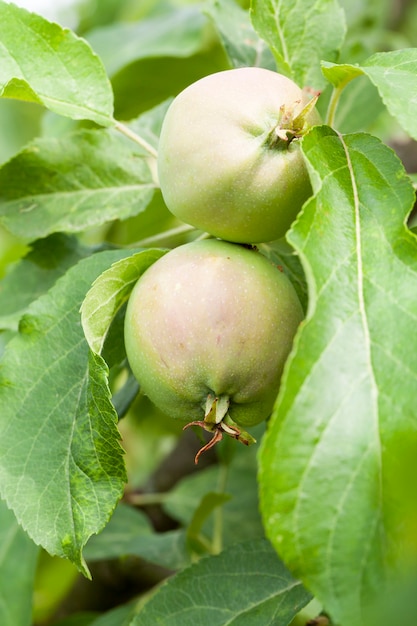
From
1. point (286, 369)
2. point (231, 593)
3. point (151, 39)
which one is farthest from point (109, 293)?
point (151, 39)

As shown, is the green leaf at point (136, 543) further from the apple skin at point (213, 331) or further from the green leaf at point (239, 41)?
the green leaf at point (239, 41)

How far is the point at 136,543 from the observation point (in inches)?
56.5

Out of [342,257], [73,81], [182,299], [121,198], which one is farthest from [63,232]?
[342,257]

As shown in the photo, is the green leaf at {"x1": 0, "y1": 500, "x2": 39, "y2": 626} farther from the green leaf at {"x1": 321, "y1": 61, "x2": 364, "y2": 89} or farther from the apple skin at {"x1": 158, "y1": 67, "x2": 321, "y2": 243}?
the green leaf at {"x1": 321, "y1": 61, "x2": 364, "y2": 89}

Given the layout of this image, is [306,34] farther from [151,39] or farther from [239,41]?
[151,39]

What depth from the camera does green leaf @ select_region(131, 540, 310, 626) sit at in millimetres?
912

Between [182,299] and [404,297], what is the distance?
208mm

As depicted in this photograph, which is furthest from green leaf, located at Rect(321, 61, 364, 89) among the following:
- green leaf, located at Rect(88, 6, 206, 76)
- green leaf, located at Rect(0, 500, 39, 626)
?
green leaf, located at Rect(0, 500, 39, 626)

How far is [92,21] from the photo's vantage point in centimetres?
217

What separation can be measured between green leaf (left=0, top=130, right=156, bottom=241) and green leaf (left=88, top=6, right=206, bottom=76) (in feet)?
1.75

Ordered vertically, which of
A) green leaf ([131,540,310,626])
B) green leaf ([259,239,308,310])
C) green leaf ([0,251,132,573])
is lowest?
green leaf ([131,540,310,626])

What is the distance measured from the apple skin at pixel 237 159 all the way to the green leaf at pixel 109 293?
8 centimetres

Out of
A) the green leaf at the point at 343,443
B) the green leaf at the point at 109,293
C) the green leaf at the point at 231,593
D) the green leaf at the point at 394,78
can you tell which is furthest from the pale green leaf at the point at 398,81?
the green leaf at the point at 231,593

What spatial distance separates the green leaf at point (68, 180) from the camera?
1.06 meters
